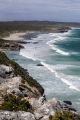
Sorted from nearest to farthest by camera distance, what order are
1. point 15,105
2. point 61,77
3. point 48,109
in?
point 48,109, point 15,105, point 61,77

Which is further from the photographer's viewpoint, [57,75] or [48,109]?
[57,75]

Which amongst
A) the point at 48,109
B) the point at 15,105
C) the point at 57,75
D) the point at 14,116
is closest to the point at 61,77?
the point at 57,75

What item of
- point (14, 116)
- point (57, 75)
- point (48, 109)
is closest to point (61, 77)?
point (57, 75)

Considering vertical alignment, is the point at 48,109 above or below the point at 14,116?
below

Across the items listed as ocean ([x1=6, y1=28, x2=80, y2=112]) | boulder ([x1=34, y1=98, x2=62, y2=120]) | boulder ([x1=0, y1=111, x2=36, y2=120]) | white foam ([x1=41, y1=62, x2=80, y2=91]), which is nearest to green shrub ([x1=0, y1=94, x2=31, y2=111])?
boulder ([x1=34, y1=98, x2=62, y2=120])

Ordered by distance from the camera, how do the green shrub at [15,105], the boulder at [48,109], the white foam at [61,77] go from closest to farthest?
the boulder at [48,109] < the green shrub at [15,105] < the white foam at [61,77]

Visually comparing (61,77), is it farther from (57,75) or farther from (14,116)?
(14,116)

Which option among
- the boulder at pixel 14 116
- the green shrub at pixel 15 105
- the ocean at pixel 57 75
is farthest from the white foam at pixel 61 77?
the boulder at pixel 14 116

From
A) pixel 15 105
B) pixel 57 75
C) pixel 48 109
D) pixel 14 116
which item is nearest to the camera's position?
pixel 14 116

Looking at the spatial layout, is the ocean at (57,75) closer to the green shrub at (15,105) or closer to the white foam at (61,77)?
the white foam at (61,77)

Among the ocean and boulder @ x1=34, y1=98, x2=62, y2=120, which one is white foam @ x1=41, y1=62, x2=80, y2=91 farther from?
boulder @ x1=34, y1=98, x2=62, y2=120

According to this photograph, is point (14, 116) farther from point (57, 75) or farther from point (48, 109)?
point (57, 75)

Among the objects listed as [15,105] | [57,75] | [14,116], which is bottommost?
[57,75]

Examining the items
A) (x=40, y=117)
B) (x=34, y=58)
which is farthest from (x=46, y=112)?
(x=34, y=58)
